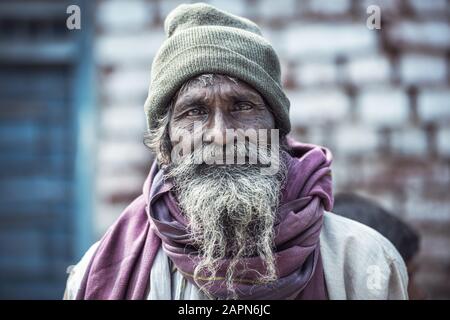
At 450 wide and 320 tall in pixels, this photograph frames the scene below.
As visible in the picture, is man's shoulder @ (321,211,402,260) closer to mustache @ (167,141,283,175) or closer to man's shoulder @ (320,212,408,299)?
man's shoulder @ (320,212,408,299)

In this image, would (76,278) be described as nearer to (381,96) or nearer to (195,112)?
(195,112)

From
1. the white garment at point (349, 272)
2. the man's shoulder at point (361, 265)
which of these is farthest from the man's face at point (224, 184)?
the man's shoulder at point (361, 265)

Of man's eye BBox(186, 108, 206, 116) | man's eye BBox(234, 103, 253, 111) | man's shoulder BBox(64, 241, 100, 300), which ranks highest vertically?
man's eye BBox(234, 103, 253, 111)

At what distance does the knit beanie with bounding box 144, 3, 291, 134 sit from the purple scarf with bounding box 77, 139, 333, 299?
0.89 feet

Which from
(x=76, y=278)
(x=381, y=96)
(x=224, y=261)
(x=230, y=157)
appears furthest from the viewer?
(x=381, y=96)

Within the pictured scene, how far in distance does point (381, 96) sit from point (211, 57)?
1.84 metres

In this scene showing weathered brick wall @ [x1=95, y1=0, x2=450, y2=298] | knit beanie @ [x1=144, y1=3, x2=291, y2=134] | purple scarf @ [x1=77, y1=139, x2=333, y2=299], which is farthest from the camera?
weathered brick wall @ [x1=95, y1=0, x2=450, y2=298]

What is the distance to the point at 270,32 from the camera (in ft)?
12.1

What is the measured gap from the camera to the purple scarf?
1975 mm

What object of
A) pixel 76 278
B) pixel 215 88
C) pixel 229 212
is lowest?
pixel 76 278

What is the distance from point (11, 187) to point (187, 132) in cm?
271

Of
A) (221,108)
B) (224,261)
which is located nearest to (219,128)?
(221,108)

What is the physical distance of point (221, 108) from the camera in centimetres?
209

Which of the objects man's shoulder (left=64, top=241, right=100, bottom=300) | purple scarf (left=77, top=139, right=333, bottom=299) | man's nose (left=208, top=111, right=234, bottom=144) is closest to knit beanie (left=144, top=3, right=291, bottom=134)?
man's nose (left=208, top=111, right=234, bottom=144)
